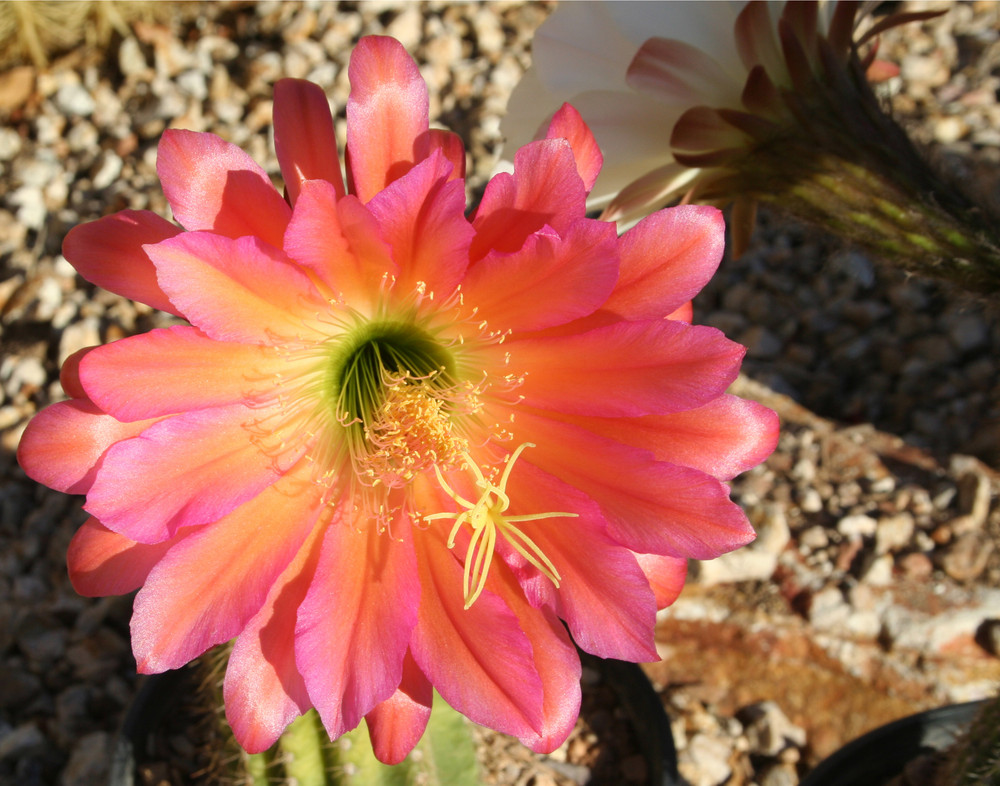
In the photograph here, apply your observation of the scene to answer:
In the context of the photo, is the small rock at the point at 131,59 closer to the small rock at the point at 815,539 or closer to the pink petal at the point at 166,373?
the pink petal at the point at 166,373

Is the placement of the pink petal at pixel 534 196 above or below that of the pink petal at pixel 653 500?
above

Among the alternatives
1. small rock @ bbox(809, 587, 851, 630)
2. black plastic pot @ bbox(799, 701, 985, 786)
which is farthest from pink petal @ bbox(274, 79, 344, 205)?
small rock @ bbox(809, 587, 851, 630)

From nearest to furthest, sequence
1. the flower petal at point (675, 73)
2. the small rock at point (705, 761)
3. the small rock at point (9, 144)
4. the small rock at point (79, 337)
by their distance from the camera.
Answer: the flower petal at point (675, 73) < the small rock at point (705, 761) < the small rock at point (79, 337) < the small rock at point (9, 144)

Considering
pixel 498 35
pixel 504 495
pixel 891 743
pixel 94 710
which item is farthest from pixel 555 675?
pixel 498 35

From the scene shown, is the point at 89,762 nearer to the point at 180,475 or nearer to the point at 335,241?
the point at 180,475

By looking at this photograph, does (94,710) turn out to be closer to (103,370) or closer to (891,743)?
(103,370)

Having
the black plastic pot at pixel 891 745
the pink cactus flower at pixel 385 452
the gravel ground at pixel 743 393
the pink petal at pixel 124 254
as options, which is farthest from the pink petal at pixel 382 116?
the black plastic pot at pixel 891 745
